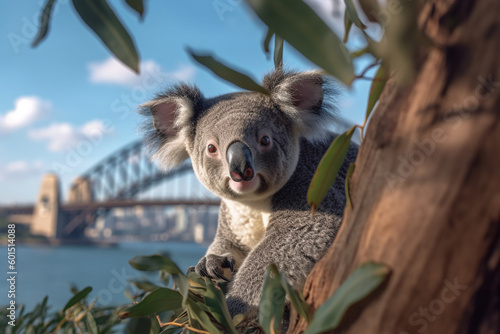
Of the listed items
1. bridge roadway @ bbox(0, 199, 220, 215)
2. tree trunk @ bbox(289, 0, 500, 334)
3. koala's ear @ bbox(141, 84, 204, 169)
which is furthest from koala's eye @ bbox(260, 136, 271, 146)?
bridge roadway @ bbox(0, 199, 220, 215)

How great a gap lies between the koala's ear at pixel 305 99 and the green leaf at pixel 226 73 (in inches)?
34.7

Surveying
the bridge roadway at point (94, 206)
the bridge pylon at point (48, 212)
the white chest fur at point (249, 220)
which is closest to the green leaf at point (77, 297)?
the white chest fur at point (249, 220)

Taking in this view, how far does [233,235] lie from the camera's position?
170 cm

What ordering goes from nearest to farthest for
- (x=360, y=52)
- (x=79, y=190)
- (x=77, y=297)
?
(x=360, y=52)
(x=77, y=297)
(x=79, y=190)

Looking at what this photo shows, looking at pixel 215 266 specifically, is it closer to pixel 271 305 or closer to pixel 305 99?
pixel 305 99

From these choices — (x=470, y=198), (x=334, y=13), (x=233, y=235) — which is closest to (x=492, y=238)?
(x=470, y=198)

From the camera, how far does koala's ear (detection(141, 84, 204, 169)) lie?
1.63 m

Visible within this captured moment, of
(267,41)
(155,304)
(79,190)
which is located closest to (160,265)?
(155,304)

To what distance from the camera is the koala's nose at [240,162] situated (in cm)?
132

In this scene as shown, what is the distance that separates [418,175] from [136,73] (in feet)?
1.24

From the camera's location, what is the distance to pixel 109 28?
63 centimetres

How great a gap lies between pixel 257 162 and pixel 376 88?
2.61 ft

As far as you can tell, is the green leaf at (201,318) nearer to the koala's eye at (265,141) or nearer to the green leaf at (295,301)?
the green leaf at (295,301)

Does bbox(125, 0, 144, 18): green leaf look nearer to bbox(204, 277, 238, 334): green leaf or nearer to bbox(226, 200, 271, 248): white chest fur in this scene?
bbox(204, 277, 238, 334): green leaf
